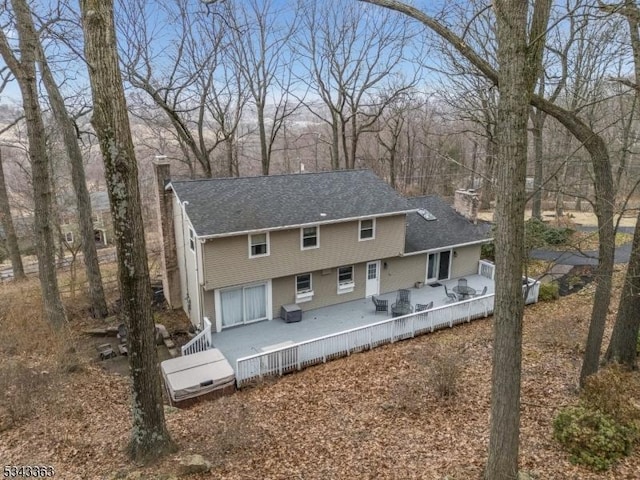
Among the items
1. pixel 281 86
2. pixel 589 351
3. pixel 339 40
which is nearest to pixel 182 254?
pixel 589 351

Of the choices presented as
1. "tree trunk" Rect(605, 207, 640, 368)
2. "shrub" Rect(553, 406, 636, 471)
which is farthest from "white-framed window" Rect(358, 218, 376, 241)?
"shrub" Rect(553, 406, 636, 471)

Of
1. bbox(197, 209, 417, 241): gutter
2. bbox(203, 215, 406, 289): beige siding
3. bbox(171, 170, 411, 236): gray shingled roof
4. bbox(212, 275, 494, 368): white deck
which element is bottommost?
bbox(212, 275, 494, 368): white deck

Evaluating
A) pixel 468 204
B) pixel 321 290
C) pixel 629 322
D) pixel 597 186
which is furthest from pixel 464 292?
pixel 597 186

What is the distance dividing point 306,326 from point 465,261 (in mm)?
8731

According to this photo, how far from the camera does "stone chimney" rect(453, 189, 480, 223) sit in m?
20.3

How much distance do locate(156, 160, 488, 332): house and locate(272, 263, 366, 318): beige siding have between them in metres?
0.04

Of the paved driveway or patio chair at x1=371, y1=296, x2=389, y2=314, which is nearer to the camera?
patio chair at x1=371, y1=296, x2=389, y2=314

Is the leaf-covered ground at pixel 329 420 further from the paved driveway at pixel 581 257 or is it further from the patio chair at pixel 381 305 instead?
the paved driveway at pixel 581 257

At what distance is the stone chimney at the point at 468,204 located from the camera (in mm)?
20281

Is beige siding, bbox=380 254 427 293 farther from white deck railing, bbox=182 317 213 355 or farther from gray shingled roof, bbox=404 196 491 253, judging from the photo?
white deck railing, bbox=182 317 213 355

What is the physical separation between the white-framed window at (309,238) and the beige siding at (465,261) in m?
7.14

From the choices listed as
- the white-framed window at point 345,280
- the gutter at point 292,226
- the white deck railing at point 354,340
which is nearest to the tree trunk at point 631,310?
the white deck railing at point 354,340

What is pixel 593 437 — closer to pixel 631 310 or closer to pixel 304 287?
pixel 631 310

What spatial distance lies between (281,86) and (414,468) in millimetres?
24673
